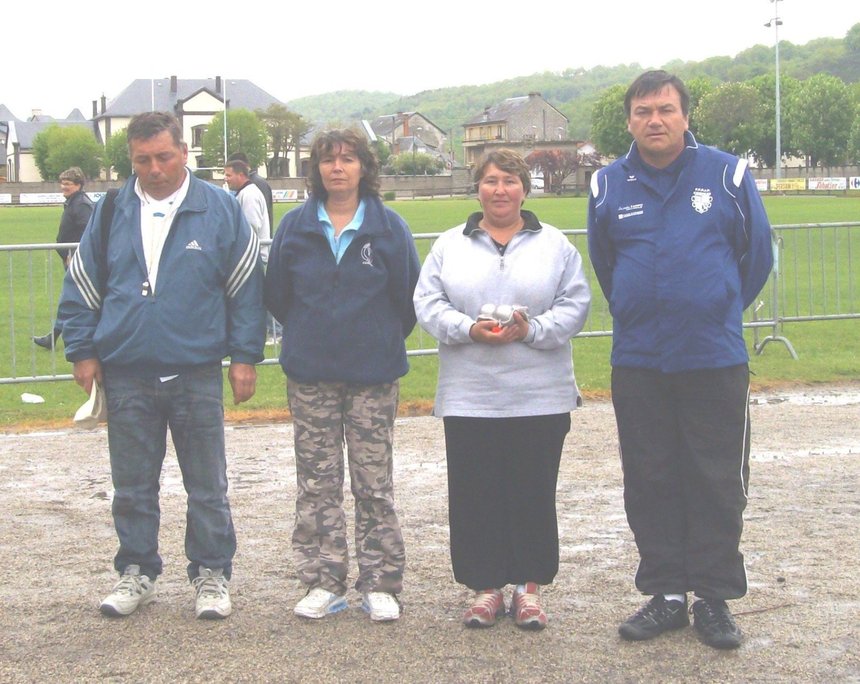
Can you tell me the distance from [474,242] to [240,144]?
107 m

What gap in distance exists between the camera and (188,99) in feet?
403

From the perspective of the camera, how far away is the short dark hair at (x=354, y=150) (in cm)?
517

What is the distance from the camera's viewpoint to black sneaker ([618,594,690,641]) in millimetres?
4781

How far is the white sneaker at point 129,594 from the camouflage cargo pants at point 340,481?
0.64 m

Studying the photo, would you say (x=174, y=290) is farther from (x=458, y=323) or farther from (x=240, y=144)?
(x=240, y=144)

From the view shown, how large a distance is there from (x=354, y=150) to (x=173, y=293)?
0.92m

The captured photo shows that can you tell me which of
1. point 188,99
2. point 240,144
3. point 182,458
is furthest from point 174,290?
point 188,99

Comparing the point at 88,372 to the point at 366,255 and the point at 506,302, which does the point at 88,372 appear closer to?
the point at 366,255

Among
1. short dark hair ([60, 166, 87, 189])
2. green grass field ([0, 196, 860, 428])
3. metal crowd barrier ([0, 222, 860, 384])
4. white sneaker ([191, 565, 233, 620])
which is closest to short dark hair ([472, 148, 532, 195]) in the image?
white sneaker ([191, 565, 233, 620])

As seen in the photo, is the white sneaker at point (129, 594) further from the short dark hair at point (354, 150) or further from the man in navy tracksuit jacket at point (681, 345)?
the man in navy tracksuit jacket at point (681, 345)

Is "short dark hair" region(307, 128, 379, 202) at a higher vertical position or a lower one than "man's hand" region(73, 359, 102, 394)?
higher

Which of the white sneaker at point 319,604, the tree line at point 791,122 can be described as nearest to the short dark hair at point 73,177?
the white sneaker at point 319,604

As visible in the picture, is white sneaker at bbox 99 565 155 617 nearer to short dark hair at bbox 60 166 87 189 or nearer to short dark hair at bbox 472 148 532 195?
short dark hair at bbox 472 148 532 195

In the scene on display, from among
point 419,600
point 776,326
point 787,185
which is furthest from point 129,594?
point 787,185
